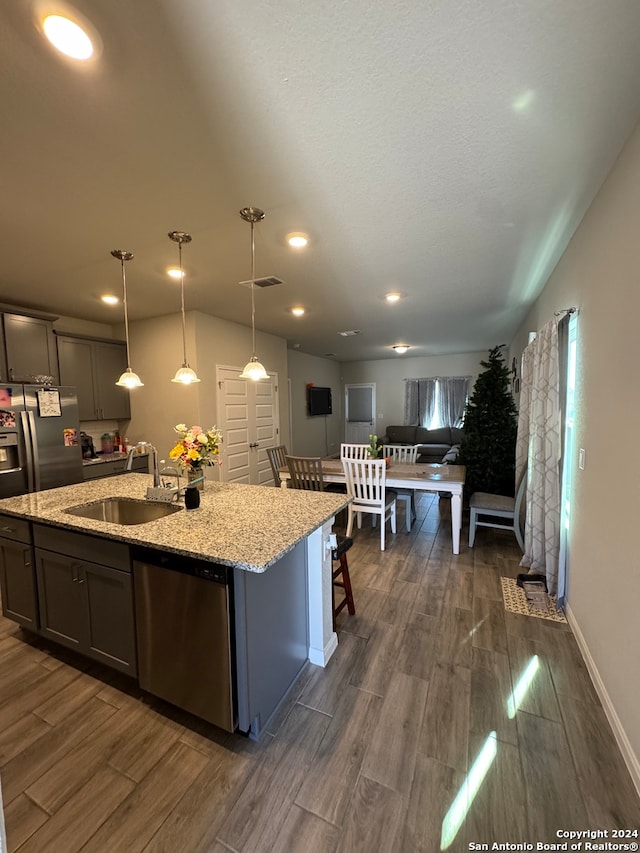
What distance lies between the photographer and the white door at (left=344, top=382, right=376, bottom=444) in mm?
9070

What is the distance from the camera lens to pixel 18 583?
2.11m

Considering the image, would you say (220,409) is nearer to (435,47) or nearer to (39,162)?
(39,162)

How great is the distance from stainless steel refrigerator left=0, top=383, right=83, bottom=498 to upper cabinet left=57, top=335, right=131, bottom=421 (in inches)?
14.6

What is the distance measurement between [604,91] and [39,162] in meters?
2.37

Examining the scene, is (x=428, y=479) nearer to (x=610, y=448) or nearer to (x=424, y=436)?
(x=610, y=448)

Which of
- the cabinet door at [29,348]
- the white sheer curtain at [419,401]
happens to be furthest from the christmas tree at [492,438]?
the cabinet door at [29,348]

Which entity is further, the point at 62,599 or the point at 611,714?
the point at 62,599

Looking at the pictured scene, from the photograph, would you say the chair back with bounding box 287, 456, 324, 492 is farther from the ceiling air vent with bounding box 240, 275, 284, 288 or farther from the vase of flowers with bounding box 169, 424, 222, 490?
the ceiling air vent with bounding box 240, 275, 284, 288

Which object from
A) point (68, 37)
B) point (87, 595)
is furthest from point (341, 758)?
point (68, 37)

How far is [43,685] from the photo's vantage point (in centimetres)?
187

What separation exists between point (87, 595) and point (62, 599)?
0.81 feet

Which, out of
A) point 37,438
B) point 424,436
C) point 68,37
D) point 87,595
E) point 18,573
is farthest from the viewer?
point 424,436

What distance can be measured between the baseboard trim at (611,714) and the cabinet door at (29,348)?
16.6 feet

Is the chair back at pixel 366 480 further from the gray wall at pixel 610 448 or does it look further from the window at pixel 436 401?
the window at pixel 436 401
